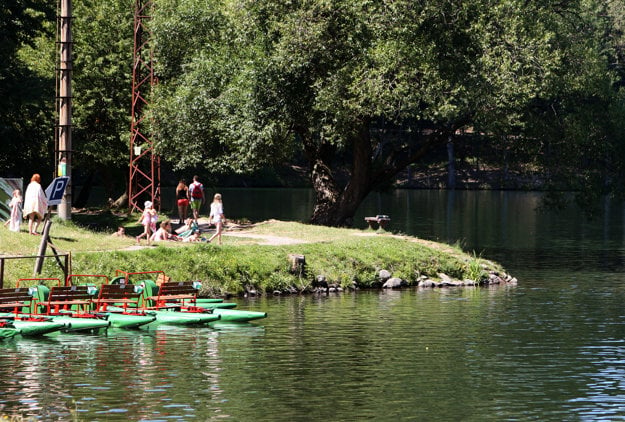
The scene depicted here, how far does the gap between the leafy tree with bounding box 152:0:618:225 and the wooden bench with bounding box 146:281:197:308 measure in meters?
17.5

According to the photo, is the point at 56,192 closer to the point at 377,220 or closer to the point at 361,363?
the point at 361,363

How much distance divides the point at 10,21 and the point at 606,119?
96.5ft

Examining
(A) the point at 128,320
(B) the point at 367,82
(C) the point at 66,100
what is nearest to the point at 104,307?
(A) the point at 128,320

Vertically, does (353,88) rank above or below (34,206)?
above

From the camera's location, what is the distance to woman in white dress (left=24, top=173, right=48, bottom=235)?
3816cm

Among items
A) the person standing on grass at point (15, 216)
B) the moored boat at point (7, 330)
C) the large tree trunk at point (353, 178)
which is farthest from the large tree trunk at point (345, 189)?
the moored boat at point (7, 330)

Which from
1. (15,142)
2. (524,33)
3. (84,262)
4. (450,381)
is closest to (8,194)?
(84,262)

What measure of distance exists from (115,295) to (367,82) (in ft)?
66.2

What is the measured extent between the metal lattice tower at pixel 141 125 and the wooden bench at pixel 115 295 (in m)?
25.0

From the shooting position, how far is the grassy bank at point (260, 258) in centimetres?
3581

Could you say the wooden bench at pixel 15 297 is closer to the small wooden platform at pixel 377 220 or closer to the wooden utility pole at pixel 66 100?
the wooden utility pole at pixel 66 100

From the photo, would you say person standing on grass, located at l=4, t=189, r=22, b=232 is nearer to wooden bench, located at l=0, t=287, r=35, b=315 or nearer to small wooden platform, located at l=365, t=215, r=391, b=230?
wooden bench, located at l=0, t=287, r=35, b=315

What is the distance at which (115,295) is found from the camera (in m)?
29.8

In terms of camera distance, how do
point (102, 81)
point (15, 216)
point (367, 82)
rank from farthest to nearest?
point (102, 81), point (367, 82), point (15, 216)
